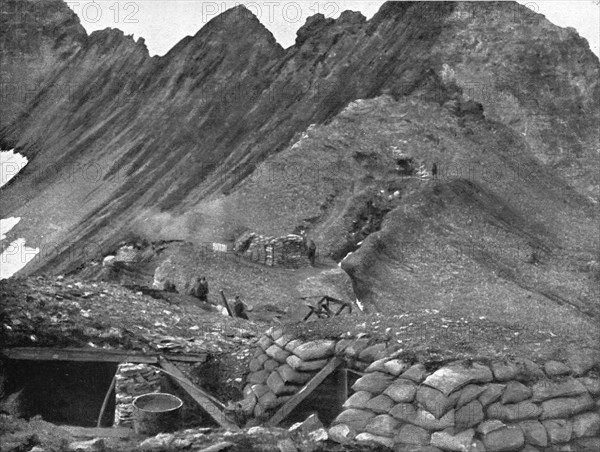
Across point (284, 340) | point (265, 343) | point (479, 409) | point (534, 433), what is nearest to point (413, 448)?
point (479, 409)

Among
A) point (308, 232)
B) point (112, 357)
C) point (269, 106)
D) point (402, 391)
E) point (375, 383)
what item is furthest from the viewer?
point (269, 106)

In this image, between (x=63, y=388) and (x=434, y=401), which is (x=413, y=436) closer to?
(x=434, y=401)

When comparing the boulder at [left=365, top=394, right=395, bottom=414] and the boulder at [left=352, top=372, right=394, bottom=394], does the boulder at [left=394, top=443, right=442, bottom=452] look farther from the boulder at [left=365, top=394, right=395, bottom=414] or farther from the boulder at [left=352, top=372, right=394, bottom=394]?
the boulder at [left=352, top=372, right=394, bottom=394]

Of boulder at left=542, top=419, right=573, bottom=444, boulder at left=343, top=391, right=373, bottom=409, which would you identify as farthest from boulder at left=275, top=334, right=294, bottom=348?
boulder at left=542, top=419, right=573, bottom=444

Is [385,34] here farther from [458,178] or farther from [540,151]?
[458,178]

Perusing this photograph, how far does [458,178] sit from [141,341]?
1075 inches

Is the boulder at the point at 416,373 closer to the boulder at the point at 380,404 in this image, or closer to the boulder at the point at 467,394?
the boulder at the point at 380,404

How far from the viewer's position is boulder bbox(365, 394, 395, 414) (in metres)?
6.45

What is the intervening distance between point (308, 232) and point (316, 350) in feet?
74.2

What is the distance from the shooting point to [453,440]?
593cm

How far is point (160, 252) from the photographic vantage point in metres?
25.3

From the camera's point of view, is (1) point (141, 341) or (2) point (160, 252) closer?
(1) point (141, 341)

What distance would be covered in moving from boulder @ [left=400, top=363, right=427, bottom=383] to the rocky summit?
0.02m

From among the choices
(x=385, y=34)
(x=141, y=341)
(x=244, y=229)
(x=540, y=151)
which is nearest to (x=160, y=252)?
(x=244, y=229)
